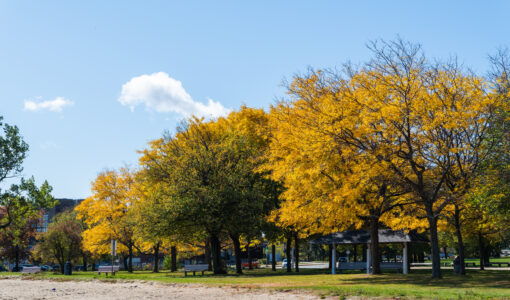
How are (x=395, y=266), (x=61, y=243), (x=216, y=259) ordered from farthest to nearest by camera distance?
1. (x=61, y=243)
2. (x=395, y=266)
3. (x=216, y=259)

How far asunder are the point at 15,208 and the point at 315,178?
28222 millimetres

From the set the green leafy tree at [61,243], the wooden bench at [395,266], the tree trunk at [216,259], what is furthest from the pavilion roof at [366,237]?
the green leafy tree at [61,243]

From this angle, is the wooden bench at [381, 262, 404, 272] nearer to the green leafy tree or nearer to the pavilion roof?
the pavilion roof

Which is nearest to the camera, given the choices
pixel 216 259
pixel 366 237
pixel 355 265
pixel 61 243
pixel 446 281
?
pixel 446 281

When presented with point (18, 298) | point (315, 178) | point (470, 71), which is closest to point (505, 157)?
point (470, 71)

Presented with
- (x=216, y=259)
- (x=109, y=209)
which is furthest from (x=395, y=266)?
(x=109, y=209)

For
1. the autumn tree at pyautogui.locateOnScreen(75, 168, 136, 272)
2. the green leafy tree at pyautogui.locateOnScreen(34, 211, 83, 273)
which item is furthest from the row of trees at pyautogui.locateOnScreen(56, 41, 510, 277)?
the green leafy tree at pyautogui.locateOnScreen(34, 211, 83, 273)

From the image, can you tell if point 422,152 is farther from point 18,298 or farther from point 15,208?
point 15,208

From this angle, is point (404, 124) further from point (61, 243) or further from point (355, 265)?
point (61, 243)

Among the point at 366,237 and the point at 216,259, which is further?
the point at 366,237

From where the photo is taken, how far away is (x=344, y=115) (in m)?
21.2

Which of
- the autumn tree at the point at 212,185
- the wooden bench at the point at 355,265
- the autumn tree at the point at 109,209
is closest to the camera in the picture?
the autumn tree at the point at 212,185

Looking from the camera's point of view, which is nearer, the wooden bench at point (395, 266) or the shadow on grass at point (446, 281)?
the shadow on grass at point (446, 281)

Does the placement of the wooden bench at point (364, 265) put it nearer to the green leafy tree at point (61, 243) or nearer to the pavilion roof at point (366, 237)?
the pavilion roof at point (366, 237)
